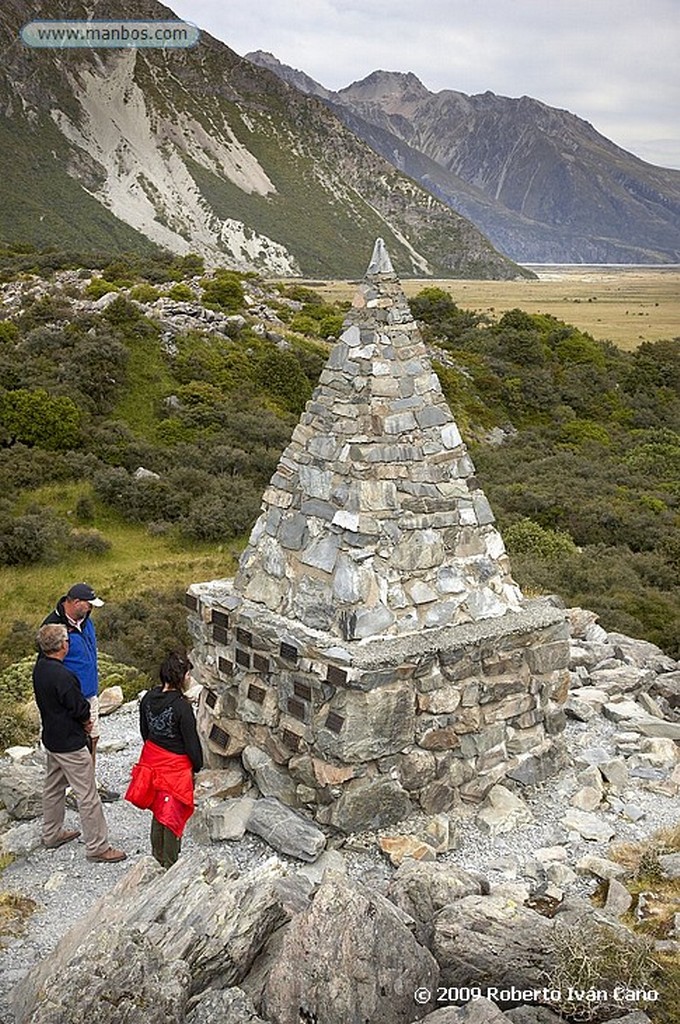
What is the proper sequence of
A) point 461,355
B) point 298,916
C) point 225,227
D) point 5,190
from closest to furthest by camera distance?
point 298,916 → point 461,355 → point 5,190 → point 225,227

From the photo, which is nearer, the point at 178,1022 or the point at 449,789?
the point at 178,1022

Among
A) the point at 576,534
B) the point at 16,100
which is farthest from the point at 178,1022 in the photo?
the point at 16,100

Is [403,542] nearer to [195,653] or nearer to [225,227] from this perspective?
[195,653]

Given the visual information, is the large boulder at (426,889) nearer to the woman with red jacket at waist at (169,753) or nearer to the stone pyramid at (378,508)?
the woman with red jacket at waist at (169,753)

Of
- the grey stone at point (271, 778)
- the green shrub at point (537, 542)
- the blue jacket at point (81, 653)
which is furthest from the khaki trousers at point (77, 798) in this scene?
the green shrub at point (537, 542)

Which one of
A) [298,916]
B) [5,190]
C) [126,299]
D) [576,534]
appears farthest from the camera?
[5,190]

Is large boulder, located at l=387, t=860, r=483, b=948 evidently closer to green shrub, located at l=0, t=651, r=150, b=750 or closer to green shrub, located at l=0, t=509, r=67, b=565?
green shrub, located at l=0, t=651, r=150, b=750

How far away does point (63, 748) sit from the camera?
5.82m

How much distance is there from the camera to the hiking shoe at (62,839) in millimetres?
6273

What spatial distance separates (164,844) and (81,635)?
4.75 ft

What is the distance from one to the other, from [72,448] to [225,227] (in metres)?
78.9

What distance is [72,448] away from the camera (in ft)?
85.7

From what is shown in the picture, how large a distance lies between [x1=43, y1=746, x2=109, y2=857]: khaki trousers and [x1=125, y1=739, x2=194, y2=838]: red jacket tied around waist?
1.68 feet
